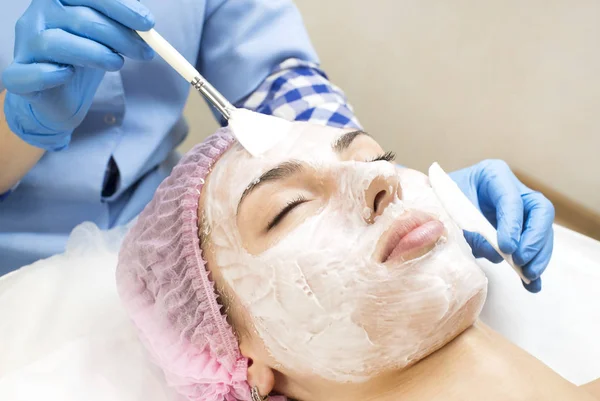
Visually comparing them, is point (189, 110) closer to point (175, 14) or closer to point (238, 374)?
point (175, 14)

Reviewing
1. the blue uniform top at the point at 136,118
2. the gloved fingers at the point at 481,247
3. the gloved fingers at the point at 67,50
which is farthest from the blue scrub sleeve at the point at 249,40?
the gloved fingers at the point at 481,247

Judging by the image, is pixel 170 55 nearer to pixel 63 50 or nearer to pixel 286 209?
pixel 63 50

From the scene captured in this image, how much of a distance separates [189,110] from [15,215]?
0.88 meters

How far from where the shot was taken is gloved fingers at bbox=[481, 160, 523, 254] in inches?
35.3

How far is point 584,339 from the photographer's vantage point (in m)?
1.05

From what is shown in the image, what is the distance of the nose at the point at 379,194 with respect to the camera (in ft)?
2.52

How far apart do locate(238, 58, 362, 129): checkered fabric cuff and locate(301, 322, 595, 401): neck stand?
0.59m

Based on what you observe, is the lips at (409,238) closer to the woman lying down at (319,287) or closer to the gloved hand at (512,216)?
the woman lying down at (319,287)

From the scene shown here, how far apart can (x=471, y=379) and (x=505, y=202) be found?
1.21 ft

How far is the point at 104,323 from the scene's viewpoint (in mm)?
1045

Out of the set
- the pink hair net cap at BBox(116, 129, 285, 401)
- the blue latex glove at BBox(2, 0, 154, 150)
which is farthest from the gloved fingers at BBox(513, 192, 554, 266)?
the blue latex glove at BBox(2, 0, 154, 150)

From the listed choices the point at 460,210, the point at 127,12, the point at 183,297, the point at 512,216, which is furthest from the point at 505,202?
the point at 127,12

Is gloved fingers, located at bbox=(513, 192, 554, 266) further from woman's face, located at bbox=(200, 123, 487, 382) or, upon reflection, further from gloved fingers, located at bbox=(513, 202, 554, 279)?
woman's face, located at bbox=(200, 123, 487, 382)

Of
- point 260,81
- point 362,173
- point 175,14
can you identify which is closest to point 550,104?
point 260,81
